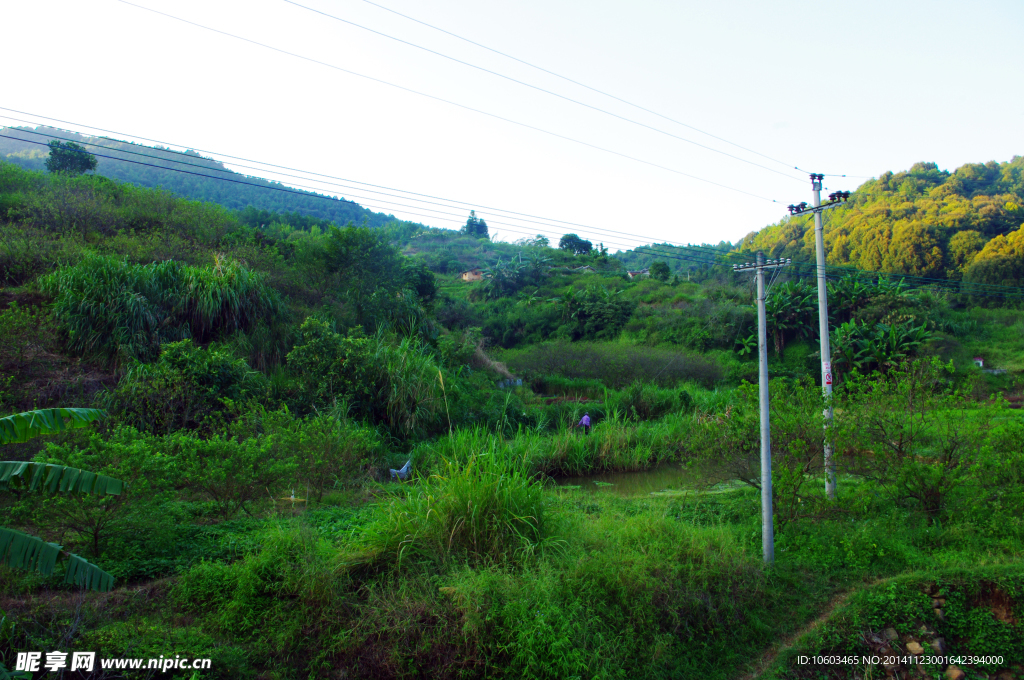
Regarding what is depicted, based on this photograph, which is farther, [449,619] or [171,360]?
[171,360]

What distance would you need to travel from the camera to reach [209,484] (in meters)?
8.48

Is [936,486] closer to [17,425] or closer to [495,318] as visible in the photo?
[17,425]

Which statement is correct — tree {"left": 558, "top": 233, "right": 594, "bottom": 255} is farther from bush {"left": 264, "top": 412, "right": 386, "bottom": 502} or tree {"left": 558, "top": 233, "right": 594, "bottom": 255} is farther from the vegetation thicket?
bush {"left": 264, "top": 412, "right": 386, "bottom": 502}

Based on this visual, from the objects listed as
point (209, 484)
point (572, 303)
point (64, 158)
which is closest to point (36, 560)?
point (209, 484)

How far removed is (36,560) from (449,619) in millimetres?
3890

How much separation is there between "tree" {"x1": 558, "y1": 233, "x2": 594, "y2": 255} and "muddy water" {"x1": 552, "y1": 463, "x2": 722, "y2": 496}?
50.2 m

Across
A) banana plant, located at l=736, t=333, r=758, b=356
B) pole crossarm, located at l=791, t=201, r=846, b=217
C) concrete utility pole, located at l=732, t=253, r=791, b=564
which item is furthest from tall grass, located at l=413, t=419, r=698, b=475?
banana plant, located at l=736, t=333, r=758, b=356

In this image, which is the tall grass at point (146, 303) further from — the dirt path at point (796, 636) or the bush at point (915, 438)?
the bush at point (915, 438)

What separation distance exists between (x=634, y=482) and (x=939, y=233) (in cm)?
3952

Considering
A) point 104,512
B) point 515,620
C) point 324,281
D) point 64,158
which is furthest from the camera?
point 64,158

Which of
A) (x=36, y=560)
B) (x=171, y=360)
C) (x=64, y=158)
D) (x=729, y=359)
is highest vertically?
(x=64, y=158)

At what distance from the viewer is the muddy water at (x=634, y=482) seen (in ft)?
45.5

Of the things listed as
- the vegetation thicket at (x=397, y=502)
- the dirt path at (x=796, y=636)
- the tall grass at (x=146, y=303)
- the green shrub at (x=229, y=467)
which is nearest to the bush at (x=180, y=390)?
the vegetation thicket at (x=397, y=502)

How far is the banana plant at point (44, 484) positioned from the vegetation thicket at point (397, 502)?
0.14 ft
